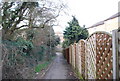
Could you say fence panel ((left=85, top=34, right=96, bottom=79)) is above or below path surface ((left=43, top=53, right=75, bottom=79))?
above

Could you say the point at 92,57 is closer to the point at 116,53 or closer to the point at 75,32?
the point at 116,53

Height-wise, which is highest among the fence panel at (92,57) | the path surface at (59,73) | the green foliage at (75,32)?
the green foliage at (75,32)

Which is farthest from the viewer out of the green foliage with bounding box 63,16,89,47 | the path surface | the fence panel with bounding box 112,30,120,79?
the green foliage with bounding box 63,16,89,47

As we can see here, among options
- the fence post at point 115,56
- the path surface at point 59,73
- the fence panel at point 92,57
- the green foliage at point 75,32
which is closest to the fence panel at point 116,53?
the fence post at point 115,56

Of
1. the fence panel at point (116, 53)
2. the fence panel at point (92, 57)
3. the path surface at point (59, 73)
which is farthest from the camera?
the path surface at point (59, 73)

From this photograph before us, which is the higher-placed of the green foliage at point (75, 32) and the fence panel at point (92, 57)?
the green foliage at point (75, 32)

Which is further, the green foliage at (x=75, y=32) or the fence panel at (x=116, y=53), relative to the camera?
the green foliage at (x=75, y=32)

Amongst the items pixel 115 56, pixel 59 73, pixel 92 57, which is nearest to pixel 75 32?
pixel 59 73

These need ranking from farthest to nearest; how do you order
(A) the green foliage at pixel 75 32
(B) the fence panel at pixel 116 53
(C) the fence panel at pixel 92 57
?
(A) the green foliage at pixel 75 32, (C) the fence panel at pixel 92 57, (B) the fence panel at pixel 116 53

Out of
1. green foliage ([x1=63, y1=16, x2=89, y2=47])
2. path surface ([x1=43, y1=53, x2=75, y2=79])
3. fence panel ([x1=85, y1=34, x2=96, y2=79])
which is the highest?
green foliage ([x1=63, y1=16, x2=89, y2=47])

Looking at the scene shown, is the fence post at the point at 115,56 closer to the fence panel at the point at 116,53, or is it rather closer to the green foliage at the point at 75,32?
the fence panel at the point at 116,53

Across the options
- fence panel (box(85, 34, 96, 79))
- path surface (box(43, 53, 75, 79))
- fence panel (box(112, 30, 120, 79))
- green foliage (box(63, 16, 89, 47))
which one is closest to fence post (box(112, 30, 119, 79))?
fence panel (box(112, 30, 120, 79))

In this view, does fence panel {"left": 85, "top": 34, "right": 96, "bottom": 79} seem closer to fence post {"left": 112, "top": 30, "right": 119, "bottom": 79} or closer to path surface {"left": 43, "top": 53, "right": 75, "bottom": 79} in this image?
fence post {"left": 112, "top": 30, "right": 119, "bottom": 79}

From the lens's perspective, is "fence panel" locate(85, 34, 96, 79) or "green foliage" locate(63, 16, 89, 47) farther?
"green foliage" locate(63, 16, 89, 47)
